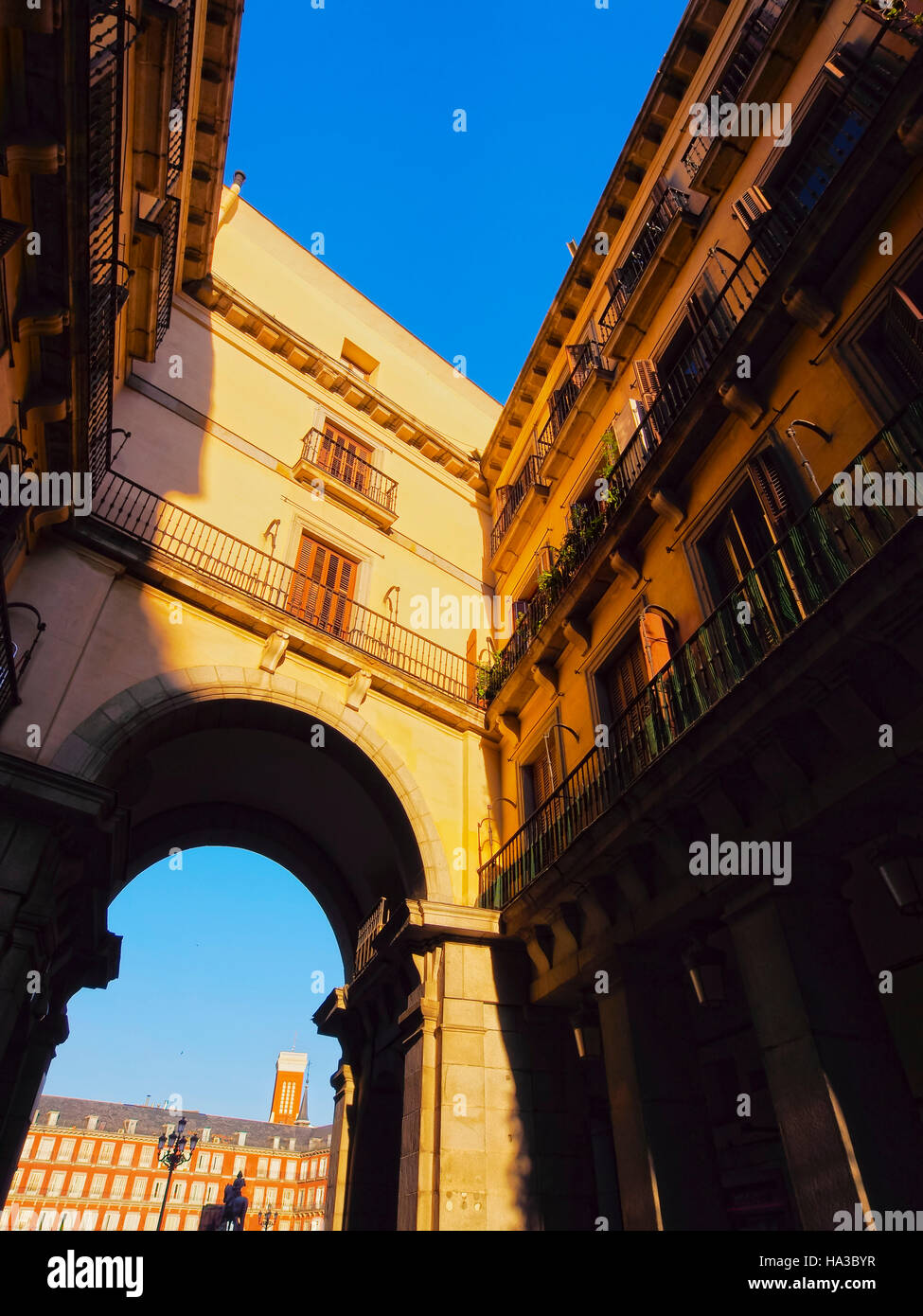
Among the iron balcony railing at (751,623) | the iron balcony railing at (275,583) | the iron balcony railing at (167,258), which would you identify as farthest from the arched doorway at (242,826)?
the iron balcony railing at (167,258)

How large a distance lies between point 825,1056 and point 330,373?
16.6 m

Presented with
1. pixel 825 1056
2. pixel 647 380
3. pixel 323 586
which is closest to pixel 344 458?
pixel 323 586

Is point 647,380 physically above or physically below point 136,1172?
above

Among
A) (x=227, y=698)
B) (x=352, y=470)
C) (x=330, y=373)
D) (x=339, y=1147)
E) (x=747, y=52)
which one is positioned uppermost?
(x=330, y=373)

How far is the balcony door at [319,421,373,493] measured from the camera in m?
16.3

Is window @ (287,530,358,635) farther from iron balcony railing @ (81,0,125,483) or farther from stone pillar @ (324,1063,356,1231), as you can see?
stone pillar @ (324,1063,356,1231)

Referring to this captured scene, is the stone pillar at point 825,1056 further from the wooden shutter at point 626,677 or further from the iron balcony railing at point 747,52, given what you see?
the iron balcony railing at point 747,52

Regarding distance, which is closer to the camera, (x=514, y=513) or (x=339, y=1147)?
(x=339, y=1147)

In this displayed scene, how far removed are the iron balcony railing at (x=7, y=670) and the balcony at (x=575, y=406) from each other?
423 inches

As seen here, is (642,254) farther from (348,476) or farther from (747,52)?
(348,476)

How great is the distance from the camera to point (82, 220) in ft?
23.0

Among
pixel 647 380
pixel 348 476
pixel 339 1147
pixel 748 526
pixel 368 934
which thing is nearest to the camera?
pixel 748 526

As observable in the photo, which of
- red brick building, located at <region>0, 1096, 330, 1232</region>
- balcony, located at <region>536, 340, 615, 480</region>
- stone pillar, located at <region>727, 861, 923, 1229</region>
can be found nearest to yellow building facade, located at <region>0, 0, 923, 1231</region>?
stone pillar, located at <region>727, 861, 923, 1229</region>

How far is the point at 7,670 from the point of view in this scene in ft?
28.0
